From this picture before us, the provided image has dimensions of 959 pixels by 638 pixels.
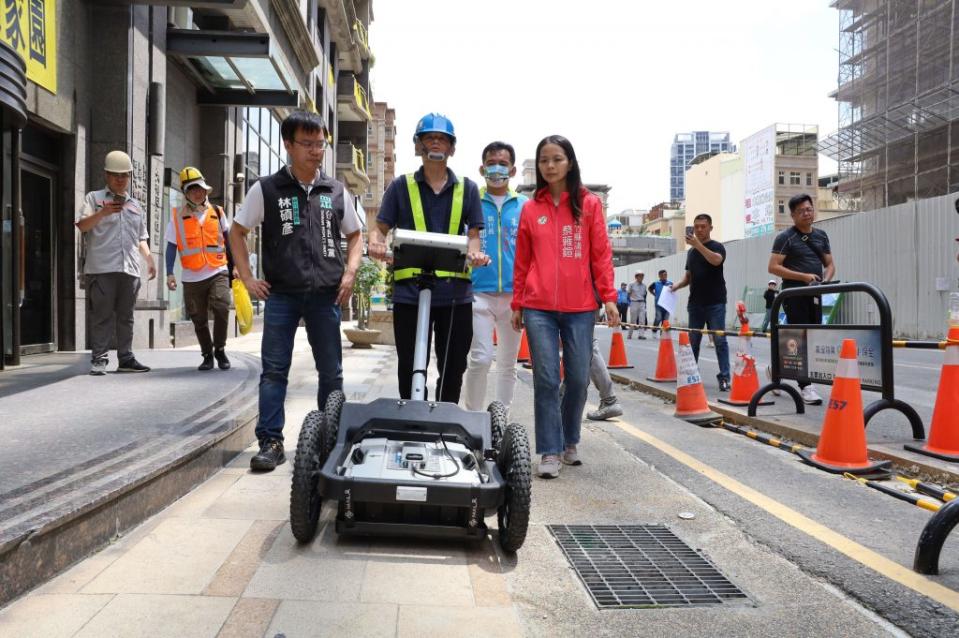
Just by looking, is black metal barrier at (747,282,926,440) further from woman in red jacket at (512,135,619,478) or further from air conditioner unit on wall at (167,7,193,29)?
air conditioner unit on wall at (167,7,193,29)

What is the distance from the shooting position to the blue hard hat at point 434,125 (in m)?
4.11

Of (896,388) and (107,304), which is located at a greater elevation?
(107,304)

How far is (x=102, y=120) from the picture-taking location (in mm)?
9938

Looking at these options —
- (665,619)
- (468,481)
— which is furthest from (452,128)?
(665,619)

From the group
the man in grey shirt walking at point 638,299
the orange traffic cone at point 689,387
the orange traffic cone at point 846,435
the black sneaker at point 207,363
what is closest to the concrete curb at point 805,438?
the orange traffic cone at point 846,435

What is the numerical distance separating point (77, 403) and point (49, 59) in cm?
523

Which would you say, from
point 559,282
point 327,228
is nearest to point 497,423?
point 559,282

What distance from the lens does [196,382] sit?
254 inches

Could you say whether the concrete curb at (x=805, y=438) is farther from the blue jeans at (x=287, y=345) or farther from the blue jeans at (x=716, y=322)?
the blue jeans at (x=287, y=345)

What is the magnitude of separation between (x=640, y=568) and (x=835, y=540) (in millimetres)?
936

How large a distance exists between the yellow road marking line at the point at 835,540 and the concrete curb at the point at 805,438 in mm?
1107

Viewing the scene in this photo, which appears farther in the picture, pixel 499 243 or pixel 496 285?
pixel 499 243

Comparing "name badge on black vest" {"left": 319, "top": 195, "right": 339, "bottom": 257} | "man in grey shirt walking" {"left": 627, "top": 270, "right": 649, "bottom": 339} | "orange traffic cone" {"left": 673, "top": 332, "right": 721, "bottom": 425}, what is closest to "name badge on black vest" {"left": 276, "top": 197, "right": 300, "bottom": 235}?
"name badge on black vest" {"left": 319, "top": 195, "right": 339, "bottom": 257}

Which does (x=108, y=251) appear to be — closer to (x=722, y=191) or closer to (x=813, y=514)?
(x=813, y=514)
